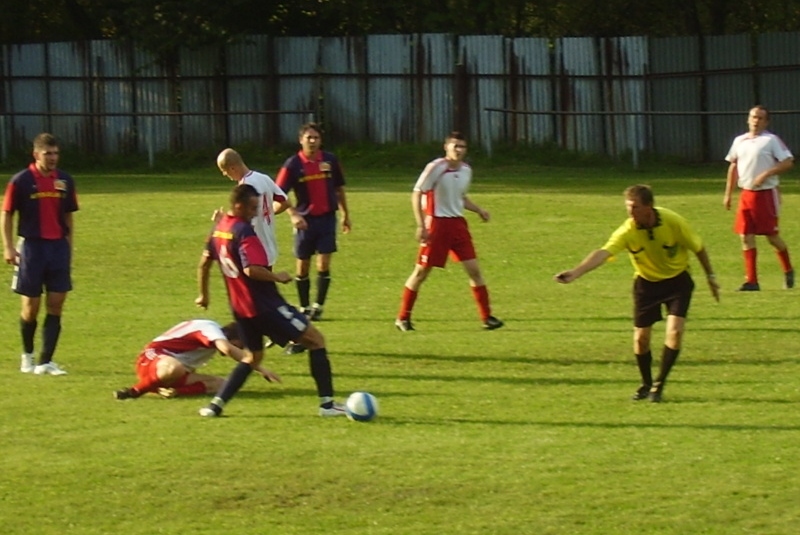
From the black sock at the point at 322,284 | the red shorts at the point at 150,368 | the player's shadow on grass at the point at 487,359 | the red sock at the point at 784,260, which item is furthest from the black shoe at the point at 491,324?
the red shorts at the point at 150,368

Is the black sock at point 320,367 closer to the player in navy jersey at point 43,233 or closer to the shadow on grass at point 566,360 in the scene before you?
the shadow on grass at point 566,360

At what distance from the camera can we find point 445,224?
15.5m

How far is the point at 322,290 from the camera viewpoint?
642 inches

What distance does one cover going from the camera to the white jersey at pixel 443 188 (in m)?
15.3

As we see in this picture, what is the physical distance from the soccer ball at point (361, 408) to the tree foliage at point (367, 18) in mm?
25393

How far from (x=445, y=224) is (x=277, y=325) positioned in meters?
4.70

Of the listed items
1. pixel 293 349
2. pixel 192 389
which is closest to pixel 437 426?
pixel 192 389

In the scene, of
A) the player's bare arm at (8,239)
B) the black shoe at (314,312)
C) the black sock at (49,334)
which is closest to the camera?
the player's bare arm at (8,239)

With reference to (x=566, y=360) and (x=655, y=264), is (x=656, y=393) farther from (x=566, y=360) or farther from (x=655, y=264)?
(x=566, y=360)

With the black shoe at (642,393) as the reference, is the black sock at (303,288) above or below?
above

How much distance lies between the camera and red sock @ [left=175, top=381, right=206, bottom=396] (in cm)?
1232

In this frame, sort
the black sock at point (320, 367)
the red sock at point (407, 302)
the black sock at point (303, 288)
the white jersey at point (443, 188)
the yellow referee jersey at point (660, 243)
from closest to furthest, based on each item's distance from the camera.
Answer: the black sock at point (320, 367) < the yellow referee jersey at point (660, 243) < the white jersey at point (443, 188) < the red sock at point (407, 302) < the black sock at point (303, 288)

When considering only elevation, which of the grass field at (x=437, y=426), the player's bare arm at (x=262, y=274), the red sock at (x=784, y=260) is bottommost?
the grass field at (x=437, y=426)

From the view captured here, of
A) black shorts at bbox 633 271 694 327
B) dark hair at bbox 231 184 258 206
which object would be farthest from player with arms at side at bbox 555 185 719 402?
dark hair at bbox 231 184 258 206
